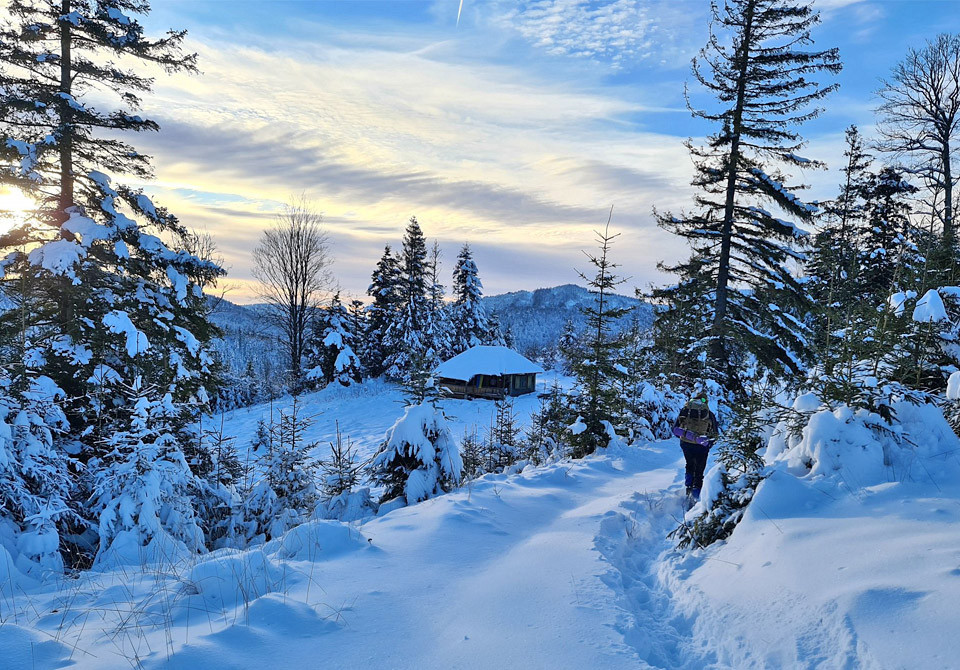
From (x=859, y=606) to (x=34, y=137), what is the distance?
13732 mm

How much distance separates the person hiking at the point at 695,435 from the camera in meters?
7.48

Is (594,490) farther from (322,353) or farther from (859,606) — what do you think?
(322,353)

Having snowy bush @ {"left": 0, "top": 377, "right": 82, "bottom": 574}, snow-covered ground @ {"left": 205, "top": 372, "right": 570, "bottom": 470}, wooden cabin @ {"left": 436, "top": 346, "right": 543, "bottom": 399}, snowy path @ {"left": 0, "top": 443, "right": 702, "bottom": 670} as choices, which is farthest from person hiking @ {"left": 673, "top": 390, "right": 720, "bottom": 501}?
wooden cabin @ {"left": 436, "top": 346, "right": 543, "bottom": 399}

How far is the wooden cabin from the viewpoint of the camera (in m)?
35.4

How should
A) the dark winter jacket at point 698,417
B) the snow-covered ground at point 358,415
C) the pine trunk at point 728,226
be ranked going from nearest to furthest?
the dark winter jacket at point 698,417
the pine trunk at point 728,226
the snow-covered ground at point 358,415

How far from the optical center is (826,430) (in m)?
5.12

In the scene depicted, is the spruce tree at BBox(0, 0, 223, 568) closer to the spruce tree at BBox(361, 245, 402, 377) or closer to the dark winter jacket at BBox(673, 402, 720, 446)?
the dark winter jacket at BBox(673, 402, 720, 446)

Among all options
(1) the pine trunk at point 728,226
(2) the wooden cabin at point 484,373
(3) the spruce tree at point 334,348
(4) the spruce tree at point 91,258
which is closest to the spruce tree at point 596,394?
(1) the pine trunk at point 728,226

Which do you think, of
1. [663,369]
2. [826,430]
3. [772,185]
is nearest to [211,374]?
[826,430]

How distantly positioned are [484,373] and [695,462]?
27.7 meters

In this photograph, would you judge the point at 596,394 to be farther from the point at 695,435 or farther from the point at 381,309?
the point at 381,309

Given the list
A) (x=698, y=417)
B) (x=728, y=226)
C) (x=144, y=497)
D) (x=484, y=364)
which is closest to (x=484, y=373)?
(x=484, y=364)

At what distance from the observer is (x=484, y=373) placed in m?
35.2

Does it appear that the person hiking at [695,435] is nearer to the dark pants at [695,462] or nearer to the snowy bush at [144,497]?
the dark pants at [695,462]
